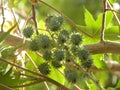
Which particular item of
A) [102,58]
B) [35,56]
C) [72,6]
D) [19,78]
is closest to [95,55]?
[102,58]

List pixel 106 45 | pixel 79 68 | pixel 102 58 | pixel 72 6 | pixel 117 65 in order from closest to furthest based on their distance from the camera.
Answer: pixel 79 68
pixel 106 45
pixel 102 58
pixel 117 65
pixel 72 6

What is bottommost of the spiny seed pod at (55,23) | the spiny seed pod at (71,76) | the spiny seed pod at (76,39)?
the spiny seed pod at (71,76)

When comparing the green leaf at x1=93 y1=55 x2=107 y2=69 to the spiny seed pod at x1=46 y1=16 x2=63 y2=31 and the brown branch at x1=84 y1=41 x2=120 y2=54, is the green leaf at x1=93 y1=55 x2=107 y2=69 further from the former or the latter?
the spiny seed pod at x1=46 y1=16 x2=63 y2=31

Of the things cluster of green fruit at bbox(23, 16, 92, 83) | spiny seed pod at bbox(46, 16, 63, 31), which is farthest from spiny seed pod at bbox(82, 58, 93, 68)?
spiny seed pod at bbox(46, 16, 63, 31)

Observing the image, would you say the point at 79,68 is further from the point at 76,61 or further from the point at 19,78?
the point at 19,78

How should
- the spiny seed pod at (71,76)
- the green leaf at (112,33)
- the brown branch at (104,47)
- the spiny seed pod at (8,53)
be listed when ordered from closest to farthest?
the spiny seed pod at (71,76)
the spiny seed pod at (8,53)
the brown branch at (104,47)
the green leaf at (112,33)

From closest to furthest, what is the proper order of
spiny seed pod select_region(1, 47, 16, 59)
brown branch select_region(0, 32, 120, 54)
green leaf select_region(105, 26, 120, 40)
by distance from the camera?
spiny seed pod select_region(1, 47, 16, 59) → brown branch select_region(0, 32, 120, 54) → green leaf select_region(105, 26, 120, 40)

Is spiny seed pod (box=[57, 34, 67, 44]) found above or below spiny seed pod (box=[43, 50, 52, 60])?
above

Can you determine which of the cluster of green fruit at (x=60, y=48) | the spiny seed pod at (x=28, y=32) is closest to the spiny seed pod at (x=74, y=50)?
the cluster of green fruit at (x=60, y=48)

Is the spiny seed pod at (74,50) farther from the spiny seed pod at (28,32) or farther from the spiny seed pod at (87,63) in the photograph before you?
the spiny seed pod at (28,32)
